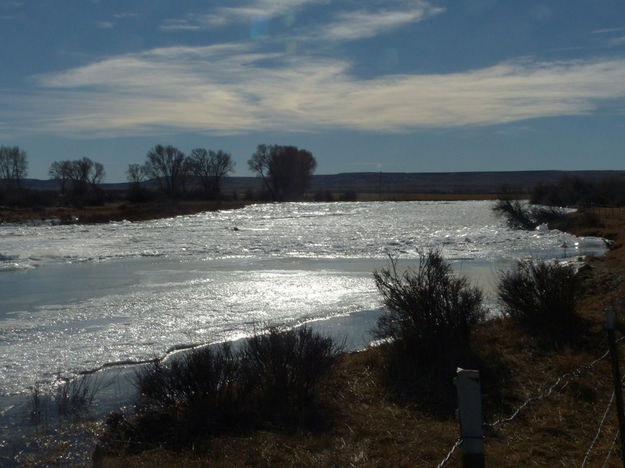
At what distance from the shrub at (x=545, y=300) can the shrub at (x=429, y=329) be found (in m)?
0.77

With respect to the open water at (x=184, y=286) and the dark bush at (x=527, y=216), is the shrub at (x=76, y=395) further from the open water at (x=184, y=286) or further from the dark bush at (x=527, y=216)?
the dark bush at (x=527, y=216)

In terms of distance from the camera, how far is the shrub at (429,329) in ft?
30.8

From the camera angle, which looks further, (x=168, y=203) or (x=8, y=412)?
(x=168, y=203)

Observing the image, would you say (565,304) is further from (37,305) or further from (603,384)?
(37,305)

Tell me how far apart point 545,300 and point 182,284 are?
1137cm

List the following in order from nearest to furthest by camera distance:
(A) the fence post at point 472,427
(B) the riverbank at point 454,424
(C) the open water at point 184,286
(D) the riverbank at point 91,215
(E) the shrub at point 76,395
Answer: (A) the fence post at point 472,427
(B) the riverbank at point 454,424
(E) the shrub at point 76,395
(C) the open water at point 184,286
(D) the riverbank at point 91,215

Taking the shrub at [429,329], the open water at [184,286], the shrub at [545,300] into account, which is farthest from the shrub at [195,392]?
the shrub at [545,300]

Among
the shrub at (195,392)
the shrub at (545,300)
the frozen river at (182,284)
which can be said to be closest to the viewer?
the shrub at (195,392)

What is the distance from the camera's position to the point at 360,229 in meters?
45.8

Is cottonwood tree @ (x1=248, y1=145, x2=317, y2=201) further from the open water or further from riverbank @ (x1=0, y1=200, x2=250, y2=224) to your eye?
the open water

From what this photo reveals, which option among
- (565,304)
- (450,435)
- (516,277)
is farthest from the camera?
(516,277)

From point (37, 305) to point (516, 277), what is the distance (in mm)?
10723

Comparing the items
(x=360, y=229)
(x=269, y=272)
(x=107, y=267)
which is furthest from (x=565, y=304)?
(x=360, y=229)

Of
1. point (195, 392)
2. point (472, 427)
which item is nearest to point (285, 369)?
point (195, 392)
